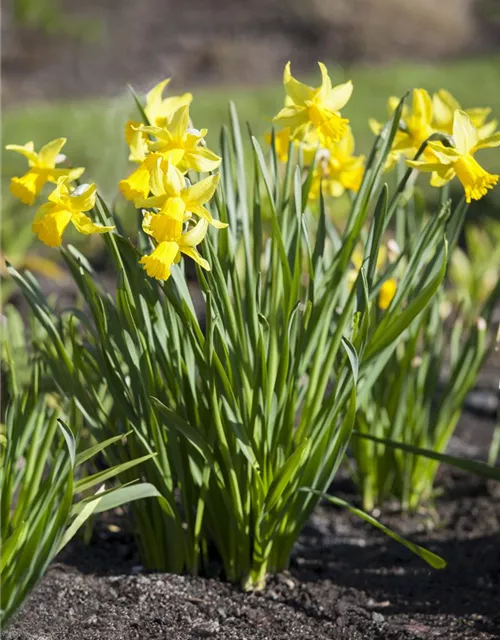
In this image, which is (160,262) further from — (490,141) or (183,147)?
(490,141)

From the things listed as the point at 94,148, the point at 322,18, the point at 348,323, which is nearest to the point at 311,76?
the point at 322,18

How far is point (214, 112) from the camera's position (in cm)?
669

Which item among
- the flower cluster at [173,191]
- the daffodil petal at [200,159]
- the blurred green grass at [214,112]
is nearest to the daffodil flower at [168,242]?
the flower cluster at [173,191]

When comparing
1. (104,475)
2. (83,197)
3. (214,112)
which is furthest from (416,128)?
A: (214,112)

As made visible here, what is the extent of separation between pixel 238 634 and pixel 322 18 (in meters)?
9.35

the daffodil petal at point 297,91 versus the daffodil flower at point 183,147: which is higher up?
the daffodil petal at point 297,91

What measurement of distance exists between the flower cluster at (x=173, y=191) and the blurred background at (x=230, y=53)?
15.6 feet

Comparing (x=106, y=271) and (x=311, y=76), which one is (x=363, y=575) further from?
(x=311, y=76)

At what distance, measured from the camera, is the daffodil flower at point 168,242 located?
130cm

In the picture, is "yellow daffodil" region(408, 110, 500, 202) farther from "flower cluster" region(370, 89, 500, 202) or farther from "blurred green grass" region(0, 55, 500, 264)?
"blurred green grass" region(0, 55, 500, 264)

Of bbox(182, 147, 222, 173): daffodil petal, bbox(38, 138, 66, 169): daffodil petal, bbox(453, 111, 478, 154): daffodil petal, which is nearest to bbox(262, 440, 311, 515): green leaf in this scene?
bbox(182, 147, 222, 173): daffodil petal

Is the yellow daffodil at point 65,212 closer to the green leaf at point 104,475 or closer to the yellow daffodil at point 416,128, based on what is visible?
the green leaf at point 104,475

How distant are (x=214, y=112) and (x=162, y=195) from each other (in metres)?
5.54

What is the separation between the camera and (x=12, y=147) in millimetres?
1557
